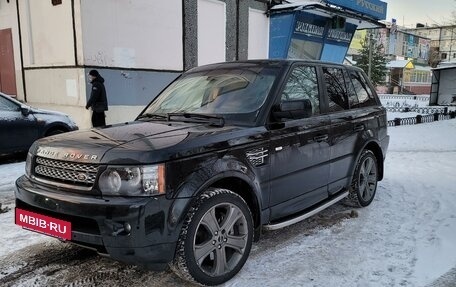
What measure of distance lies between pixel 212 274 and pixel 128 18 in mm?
9873

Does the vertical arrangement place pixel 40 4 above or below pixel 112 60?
above

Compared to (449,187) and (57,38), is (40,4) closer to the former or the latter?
(57,38)

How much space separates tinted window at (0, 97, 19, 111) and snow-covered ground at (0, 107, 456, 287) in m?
2.24

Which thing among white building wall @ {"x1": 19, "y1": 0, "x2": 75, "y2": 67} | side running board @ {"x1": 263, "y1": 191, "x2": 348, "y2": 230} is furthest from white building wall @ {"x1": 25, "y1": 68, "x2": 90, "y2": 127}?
side running board @ {"x1": 263, "y1": 191, "x2": 348, "y2": 230}

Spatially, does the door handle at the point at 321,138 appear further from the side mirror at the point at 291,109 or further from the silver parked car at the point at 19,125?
the silver parked car at the point at 19,125

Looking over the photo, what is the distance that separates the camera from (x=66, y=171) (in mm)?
3117

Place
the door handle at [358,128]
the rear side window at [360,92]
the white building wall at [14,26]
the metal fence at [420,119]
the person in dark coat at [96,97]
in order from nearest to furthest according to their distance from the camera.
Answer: the door handle at [358,128] < the rear side window at [360,92] < the person in dark coat at [96,97] < the white building wall at [14,26] < the metal fence at [420,119]

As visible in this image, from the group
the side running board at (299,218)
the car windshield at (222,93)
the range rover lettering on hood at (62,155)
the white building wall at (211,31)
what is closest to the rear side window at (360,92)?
the side running board at (299,218)

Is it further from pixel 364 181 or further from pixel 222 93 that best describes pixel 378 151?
pixel 222 93

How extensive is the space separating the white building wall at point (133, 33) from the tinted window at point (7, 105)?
302 centimetres

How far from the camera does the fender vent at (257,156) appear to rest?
3527 millimetres

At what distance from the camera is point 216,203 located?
10.6 ft

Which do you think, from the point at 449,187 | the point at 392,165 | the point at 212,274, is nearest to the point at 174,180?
the point at 212,274

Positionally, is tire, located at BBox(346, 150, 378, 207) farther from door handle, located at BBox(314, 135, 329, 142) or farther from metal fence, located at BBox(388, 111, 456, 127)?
metal fence, located at BBox(388, 111, 456, 127)
